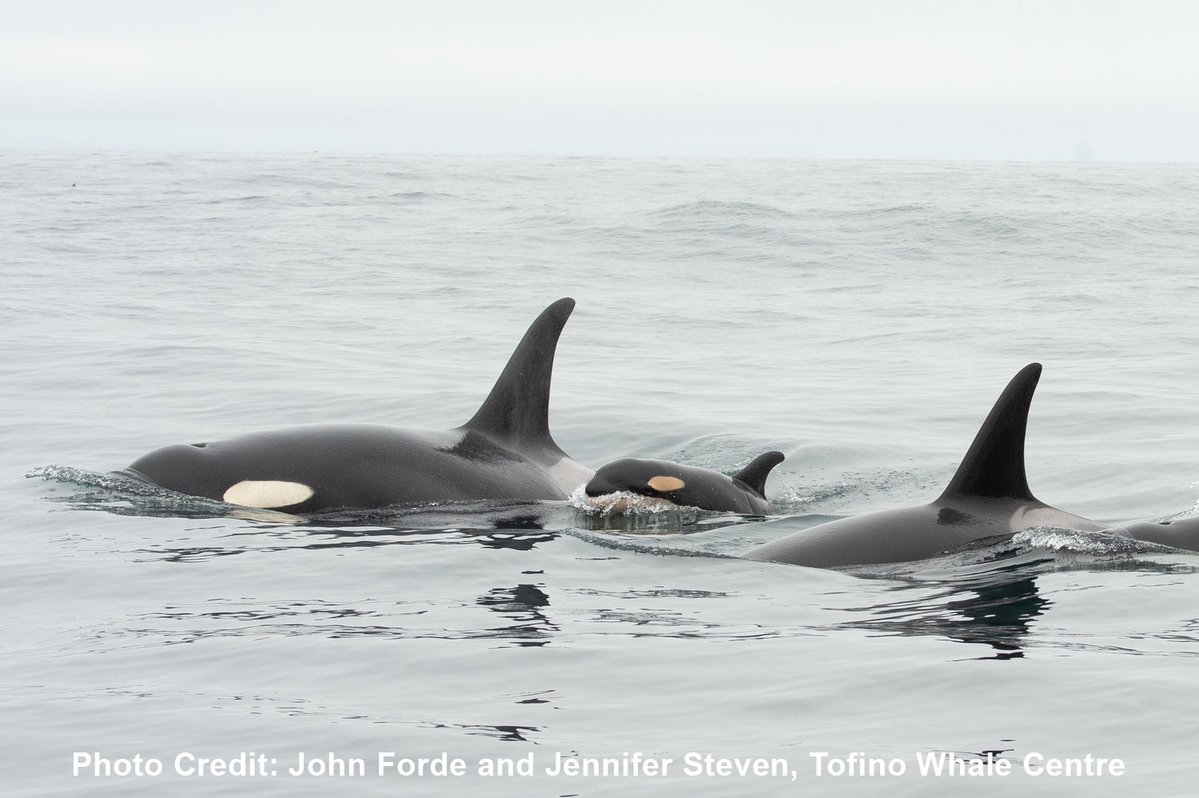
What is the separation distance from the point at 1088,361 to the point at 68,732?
17139 millimetres

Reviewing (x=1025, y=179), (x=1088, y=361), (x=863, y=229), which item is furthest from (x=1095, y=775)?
(x=1025, y=179)

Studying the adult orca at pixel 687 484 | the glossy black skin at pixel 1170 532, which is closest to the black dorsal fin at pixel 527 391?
the adult orca at pixel 687 484

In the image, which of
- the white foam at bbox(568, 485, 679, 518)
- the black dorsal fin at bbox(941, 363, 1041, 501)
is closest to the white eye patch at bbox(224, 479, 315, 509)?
the white foam at bbox(568, 485, 679, 518)

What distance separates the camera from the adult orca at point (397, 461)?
32.0ft

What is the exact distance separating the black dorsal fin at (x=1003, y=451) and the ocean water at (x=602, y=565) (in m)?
0.40

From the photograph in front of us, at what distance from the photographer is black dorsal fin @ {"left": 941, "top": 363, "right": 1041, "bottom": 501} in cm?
794

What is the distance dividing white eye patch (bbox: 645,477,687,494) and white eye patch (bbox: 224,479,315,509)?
2.32 metres

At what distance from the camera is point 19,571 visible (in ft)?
28.3

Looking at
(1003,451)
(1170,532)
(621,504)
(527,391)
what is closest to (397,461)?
(527,391)

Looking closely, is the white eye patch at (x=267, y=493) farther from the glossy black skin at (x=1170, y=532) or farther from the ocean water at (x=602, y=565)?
the glossy black skin at (x=1170, y=532)

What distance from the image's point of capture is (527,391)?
1041 centimetres

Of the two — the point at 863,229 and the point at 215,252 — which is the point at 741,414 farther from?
the point at 863,229

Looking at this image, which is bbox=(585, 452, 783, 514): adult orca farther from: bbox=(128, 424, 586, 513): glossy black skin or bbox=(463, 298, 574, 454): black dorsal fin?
bbox=(463, 298, 574, 454): black dorsal fin

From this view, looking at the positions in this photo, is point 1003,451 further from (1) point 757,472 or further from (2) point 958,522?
(1) point 757,472
